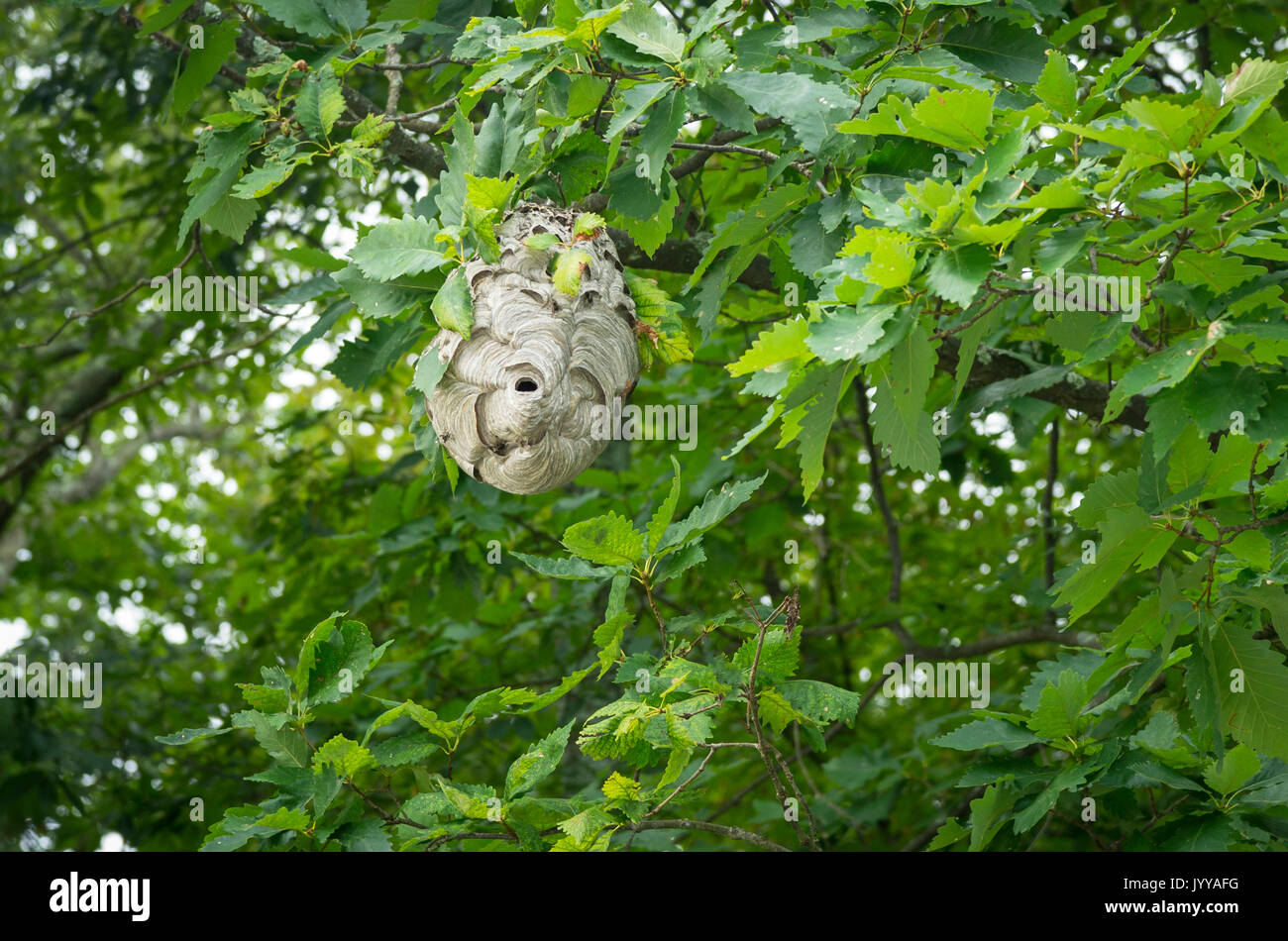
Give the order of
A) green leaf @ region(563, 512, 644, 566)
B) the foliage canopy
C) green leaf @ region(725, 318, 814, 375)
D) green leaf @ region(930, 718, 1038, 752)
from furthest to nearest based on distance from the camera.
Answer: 1. green leaf @ region(930, 718, 1038, 752)
2. green leaf @ region(563, 512, 644, 566)
3. the foliage canopy
4. green leaf @ region(725, 318, 814, 375)

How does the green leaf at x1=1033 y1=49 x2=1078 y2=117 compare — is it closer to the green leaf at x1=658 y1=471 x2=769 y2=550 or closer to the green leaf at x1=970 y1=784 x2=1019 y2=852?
the green leaf at x1=658 y1=471 x2=769 y2=550

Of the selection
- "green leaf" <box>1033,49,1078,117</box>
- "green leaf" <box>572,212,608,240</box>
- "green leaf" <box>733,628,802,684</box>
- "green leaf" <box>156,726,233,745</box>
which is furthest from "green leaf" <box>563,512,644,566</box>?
"green leaf" <box>1033,49,1078,117</box>

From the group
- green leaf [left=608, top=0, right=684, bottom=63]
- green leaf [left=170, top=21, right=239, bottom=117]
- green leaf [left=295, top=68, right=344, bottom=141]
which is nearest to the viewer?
green leaf [left=608, top=0, right=684, bottom=63]

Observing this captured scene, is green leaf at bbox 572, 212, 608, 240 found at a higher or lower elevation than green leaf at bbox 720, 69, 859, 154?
lower

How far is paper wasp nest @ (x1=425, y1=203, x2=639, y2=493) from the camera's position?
259cm

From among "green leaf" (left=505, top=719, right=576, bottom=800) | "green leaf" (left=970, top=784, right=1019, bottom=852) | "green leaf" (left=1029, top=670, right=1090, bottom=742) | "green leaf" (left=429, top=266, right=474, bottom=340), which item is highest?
"green leaf" (left=429, top=266, right=474, bottom=340)

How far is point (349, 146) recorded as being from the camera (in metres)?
2.73

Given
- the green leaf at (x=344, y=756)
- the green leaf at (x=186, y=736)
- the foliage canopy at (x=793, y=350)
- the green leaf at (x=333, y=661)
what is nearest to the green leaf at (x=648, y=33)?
the foliage canopy at (x=793, y=350)

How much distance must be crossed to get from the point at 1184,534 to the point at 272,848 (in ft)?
6.09

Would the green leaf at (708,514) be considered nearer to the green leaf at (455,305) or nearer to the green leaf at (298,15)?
the green leaf at (455,305)

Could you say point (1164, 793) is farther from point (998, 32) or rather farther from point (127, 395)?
point (127, 395)

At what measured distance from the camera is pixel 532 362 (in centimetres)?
258

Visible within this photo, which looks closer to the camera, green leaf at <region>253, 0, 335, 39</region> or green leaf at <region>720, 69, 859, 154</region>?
green leaf at <region>720, 69, 859, 154</region>

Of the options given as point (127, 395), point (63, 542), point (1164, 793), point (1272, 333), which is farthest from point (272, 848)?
point (63, 542)
